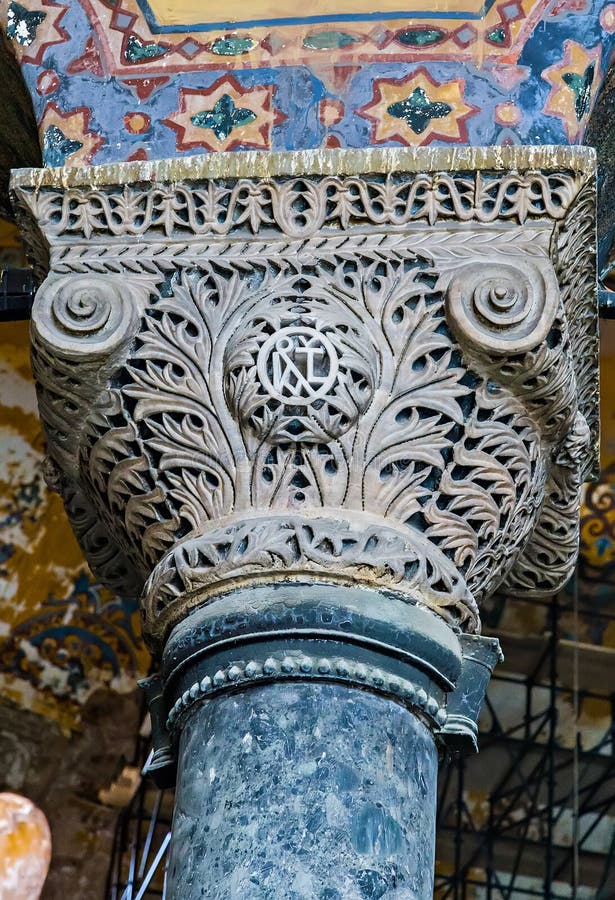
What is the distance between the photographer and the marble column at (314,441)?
9.55 feet

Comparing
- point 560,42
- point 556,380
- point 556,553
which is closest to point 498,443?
point 556,380

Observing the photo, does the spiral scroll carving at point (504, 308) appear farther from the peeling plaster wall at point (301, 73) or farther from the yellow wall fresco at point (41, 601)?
the yellow wall fresco at point (41, 601)

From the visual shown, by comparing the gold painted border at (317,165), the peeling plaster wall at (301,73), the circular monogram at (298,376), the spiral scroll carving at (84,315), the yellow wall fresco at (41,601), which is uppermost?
the peeling plaster wall at (301,73)

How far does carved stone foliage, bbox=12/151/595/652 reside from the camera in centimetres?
314

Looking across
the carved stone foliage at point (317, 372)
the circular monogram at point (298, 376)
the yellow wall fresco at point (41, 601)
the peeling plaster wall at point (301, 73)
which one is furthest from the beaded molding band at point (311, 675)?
the yellow wall fresco at point (41, 601)

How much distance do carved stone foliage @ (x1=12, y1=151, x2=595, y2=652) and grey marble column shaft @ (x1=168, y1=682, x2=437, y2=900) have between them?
0.72 feet

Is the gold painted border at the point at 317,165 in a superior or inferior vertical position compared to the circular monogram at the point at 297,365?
superior

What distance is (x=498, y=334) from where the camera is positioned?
3258mm

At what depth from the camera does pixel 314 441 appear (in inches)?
125

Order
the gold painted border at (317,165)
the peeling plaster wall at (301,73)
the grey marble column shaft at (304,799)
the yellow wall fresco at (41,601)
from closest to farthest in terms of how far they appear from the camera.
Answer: the grey marble column shaft at (304,799) < the gold painted border at (317,165) < the peeling plaster wall at (301,73) < the yellow wall fresco at (41,601)

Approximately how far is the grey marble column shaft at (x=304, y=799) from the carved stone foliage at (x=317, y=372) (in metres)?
0.22

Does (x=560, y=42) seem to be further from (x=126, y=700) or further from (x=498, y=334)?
(x=126, y=700)

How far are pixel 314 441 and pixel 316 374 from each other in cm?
12

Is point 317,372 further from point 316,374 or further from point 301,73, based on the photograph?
point 301,73
